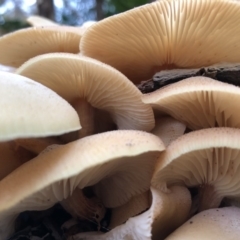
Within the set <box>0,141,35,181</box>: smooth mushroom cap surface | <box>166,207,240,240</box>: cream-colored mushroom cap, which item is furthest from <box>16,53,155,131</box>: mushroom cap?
<box>166,207,240,240</box>: cream-colored mushroom cap

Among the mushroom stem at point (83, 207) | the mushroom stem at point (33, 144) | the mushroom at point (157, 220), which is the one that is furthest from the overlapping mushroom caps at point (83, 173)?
the mushroom stem at point (33, 144)

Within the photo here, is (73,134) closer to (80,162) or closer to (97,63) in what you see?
(97,63)

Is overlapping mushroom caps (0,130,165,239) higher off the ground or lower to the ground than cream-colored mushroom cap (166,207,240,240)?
higher

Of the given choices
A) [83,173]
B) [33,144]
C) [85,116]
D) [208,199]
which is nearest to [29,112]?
[83,173]

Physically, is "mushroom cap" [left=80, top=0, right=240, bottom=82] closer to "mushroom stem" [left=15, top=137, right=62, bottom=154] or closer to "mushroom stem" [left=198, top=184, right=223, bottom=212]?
"mushroom stem" [left=15, top=137, right=62, bottom=154]

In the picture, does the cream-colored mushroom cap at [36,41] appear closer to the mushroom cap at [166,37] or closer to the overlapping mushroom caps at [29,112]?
the mushroom cap at [166,37]
